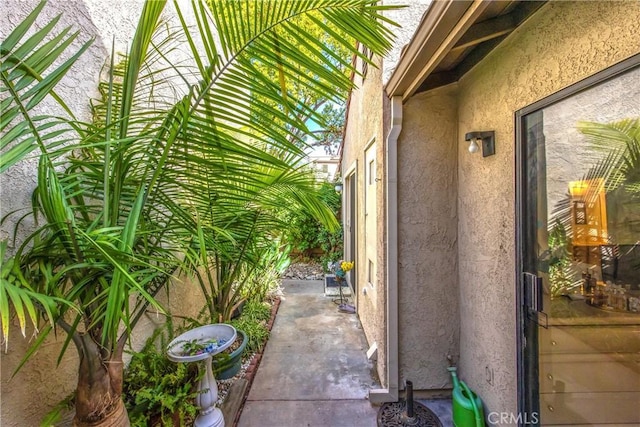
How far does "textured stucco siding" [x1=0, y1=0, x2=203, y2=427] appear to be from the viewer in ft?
4.91

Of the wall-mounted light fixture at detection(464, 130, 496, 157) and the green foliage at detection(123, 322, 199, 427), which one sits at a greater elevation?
the wall-mounted light fixture at detection(464, 130, 496, 157)

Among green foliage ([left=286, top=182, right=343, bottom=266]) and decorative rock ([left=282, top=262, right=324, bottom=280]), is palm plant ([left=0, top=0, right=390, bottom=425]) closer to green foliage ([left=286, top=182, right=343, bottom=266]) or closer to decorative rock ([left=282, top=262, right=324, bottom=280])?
decorative rock ([left=282, top=262, right=324, bottom=280])

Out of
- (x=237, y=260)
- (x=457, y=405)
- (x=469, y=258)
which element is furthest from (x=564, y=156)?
(x=237, y=260)

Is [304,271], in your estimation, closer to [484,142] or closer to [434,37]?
[484,142]

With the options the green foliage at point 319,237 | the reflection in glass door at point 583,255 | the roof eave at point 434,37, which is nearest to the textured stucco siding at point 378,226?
the roof eave at point 434,37

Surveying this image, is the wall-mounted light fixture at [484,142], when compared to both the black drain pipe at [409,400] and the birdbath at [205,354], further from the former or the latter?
the birdbath at [205,354]

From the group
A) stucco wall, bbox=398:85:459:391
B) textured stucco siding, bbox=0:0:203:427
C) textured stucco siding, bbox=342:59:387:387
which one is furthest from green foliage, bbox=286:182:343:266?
textured stucco siding, bbox=0:0:203:427

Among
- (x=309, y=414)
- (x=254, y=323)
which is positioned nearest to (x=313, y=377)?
(x=309, y=414)

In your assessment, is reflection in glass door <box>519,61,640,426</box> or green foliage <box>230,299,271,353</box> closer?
reflection in glass door <box>519,61,640,426</box>

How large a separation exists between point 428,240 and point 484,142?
1062 mm

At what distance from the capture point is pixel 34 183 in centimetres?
163

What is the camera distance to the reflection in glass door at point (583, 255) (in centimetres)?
128

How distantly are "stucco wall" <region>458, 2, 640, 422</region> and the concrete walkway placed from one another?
3.85ft

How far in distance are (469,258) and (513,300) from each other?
608 millimetres
